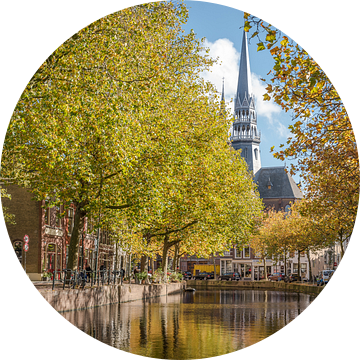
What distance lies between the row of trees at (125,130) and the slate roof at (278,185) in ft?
265

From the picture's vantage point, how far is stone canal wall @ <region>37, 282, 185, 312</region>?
20.0 metres

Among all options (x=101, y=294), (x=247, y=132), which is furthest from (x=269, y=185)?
(x=101, y=294)

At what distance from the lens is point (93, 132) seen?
2106cm

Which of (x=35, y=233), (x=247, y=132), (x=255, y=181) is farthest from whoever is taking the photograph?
(x=247, y=132)

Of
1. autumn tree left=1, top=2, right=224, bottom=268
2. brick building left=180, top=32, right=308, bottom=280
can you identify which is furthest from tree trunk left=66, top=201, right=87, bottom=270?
brick building left=180, top=32, right=308, bottom=280

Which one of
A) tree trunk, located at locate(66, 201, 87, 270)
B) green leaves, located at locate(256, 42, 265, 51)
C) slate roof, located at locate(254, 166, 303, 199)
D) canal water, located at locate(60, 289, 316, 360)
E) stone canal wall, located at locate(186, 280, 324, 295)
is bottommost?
stone canal wall, located at locate(186, 280, 324, 295)

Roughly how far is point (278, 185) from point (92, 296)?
10137cm

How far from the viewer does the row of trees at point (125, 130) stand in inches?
679

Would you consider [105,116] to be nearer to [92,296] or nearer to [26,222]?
[92,296]

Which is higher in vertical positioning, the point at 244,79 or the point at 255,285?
the point at 244,79

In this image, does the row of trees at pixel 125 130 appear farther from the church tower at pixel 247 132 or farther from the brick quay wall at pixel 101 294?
the church tower at pixel 247 132

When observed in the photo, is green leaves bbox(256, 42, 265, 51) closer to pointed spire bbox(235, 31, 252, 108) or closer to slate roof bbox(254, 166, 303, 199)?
pointed spire bbox(235, 31, 252, 108)

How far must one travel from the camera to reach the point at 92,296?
24.4 m

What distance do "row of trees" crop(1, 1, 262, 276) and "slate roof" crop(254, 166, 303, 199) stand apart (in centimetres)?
8081
